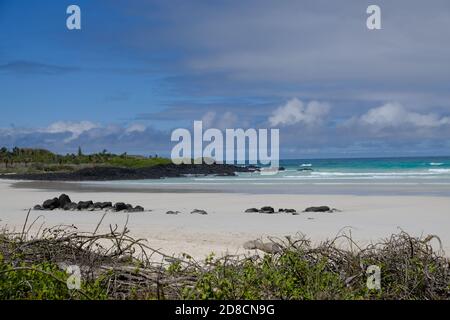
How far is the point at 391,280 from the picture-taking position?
5586mm

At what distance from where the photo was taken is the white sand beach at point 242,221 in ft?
45.9

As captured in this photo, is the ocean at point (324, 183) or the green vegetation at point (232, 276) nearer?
the green vegetation at point (232, 276)

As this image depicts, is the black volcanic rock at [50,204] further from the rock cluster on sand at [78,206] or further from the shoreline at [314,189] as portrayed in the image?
the shoreline at [314,189]

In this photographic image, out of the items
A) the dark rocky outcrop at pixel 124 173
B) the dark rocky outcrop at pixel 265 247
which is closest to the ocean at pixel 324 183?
the dark rocky outcrop at pixel 124 173

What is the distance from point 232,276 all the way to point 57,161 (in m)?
79.6

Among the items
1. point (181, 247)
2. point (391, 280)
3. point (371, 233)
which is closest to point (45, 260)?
point (391, 280)

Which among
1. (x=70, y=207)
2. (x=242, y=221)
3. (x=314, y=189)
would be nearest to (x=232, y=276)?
(x=242, y=221)

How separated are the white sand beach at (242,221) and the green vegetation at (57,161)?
Answer: 48.0 metres

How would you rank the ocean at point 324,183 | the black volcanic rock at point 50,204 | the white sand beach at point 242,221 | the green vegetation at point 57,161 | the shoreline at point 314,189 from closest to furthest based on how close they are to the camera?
the white sand beach at point 242,221 < the black volcanic rock at point 50,204 < the shoreline at point 314,189 < the ocean at point 324,183 < the green vegetation at point 57,161

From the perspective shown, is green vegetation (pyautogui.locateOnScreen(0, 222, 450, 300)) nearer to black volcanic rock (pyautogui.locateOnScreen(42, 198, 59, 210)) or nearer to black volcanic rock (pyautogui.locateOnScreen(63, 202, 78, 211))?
black volcanic rock (pyautogui.locateOnScreen(63, 202, 78, 211))

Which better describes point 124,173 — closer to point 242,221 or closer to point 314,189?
point 314,189

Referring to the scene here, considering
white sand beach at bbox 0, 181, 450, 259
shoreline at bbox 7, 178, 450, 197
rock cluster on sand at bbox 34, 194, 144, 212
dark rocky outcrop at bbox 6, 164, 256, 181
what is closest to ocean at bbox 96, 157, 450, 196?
shoreline at bbox 7, 178, 450, 197
